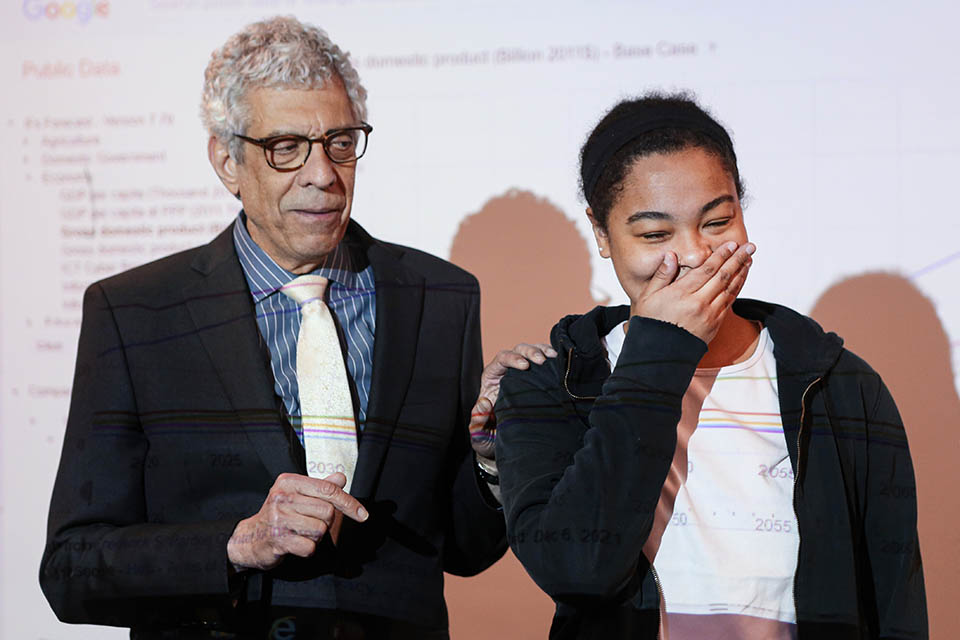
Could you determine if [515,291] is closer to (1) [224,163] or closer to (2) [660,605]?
(1) [224,163]

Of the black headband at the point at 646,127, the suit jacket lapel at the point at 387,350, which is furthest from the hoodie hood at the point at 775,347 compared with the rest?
the suit jacket lapel at the point at 387,350

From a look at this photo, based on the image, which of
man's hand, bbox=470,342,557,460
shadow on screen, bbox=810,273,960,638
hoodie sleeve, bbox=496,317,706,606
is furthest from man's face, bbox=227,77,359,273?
shadow on screen, bbox=810,273,960,638

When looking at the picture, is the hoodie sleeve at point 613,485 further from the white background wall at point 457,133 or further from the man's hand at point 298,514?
the white background wall at point 457,133

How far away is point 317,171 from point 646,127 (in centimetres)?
58

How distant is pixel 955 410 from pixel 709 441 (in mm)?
1293

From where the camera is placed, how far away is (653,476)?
49.6 inches

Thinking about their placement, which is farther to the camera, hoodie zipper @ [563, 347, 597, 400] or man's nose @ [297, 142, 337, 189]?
man's nose @ [297, 142, 337, 189]

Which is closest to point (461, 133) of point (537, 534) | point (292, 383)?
point (292, 383)

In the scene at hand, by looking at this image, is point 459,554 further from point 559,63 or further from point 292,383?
point 559,63

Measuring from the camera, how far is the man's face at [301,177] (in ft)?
5.55

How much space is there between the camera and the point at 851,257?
8.06 feet

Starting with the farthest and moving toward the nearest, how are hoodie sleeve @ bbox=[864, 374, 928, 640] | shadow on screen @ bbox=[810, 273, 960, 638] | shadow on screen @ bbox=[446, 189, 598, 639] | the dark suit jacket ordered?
1. shadow on screen @ bbox=[446, 189, 598, 639]
2. shadow on screen @ bbox=[810, 273, 960, 638]
3. the dark suit jacket
4. hoodie sleeve @ bbox=[864, 374, 928, 640]

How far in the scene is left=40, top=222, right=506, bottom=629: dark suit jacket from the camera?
5.30 ft

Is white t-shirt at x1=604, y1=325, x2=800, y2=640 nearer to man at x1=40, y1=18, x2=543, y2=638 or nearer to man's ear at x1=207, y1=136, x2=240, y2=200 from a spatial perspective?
man at x1=40, y1=18, x2=543, y2=638
